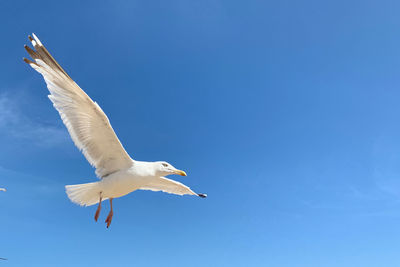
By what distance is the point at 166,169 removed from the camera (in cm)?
828

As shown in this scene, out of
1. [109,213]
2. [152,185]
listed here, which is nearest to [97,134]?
[109,213]

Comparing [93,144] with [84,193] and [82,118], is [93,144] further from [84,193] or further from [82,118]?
[84,193]

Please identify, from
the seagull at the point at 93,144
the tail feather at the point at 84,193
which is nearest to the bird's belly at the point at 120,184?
the seagull at the point at 93,144

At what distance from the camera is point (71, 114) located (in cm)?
753

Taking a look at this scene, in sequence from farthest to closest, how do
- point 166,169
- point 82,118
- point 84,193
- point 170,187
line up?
point 170,187 < point 166,169 < point 84,193 < point 82,118

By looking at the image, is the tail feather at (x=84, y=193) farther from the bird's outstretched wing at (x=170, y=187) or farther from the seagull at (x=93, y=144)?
the bird's outstretched wing at (x=170, y=187)

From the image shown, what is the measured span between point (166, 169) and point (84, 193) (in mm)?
1772

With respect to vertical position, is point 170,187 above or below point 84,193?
above

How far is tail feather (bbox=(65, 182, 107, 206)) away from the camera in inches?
316

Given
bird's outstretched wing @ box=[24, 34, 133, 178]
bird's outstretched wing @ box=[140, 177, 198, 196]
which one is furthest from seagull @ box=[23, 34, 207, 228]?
bird's outstretched wing @ box=[140, 177, 198, 196]

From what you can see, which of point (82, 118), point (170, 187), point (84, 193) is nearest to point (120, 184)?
point (84, 193)

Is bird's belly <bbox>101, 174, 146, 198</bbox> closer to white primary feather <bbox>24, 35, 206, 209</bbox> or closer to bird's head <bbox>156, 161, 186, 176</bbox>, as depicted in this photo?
white primary feather <bbox>24, 35, 206, 209</bbox>

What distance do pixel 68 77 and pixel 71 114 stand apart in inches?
28.0

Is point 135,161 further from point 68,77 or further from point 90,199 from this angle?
point 68,77
